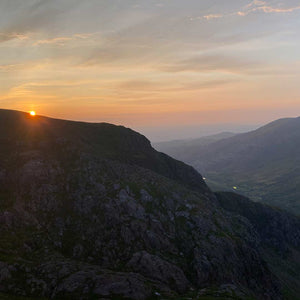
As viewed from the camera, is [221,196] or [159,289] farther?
[221,196]

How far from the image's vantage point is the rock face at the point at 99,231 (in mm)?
66250

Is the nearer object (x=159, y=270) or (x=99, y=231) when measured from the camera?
(x=159, y=270)

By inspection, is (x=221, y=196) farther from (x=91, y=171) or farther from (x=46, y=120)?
(x=46, y=120)

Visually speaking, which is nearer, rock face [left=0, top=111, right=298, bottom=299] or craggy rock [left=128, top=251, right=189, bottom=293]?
rock face [left=0, top=111, right=298, bottom=299]

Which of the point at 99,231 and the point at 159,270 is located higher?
the point at 99,231

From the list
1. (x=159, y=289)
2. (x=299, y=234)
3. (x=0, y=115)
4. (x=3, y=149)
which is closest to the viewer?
(x=159, y=289)

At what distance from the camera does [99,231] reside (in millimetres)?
85375

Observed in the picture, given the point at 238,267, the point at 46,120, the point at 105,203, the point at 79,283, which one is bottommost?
the point at 238,267

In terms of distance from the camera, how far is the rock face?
66.2 metres

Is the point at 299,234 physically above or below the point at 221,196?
below

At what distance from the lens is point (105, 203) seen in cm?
9325

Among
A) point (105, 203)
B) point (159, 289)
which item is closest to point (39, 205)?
point (105, 203)

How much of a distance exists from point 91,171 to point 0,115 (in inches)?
2149

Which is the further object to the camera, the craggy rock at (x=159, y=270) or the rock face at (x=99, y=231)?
the craggy rock at (x=159, y=270)
